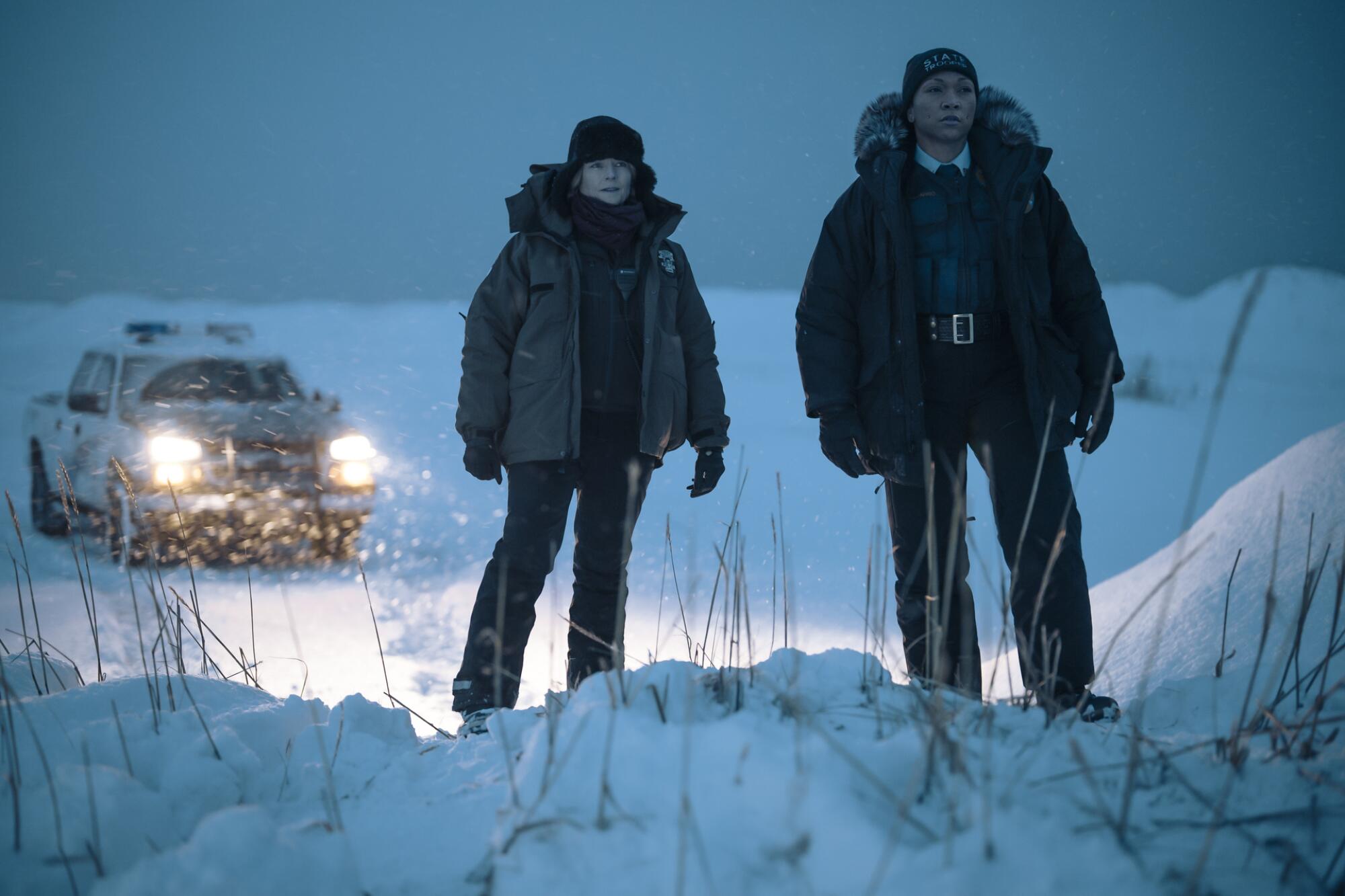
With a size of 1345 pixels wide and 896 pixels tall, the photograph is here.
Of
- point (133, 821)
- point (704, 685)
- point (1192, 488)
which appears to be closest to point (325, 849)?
point (133, 821)

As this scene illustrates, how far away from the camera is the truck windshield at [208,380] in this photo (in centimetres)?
538

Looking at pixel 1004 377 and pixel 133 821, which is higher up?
pixel 1004 377

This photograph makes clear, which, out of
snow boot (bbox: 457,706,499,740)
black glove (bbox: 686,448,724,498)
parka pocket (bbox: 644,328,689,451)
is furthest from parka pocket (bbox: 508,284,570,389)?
snow boot (bbox: 457,706,499,740)

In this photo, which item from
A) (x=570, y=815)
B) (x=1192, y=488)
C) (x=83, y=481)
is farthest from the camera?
(x=83, y=481)

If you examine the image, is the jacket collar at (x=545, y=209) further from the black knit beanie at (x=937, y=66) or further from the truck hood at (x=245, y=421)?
the truck hood at (x=245, y=421)

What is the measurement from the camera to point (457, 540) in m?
8.00

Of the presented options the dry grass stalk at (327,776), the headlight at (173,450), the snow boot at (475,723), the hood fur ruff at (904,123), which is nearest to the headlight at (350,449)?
the headlight at (173,450)

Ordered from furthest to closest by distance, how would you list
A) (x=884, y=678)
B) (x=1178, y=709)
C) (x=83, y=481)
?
(x=83, y=481)
(x=1178, y=709)
(x=884, y=678)

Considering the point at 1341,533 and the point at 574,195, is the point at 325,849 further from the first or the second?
the point at 1341,533

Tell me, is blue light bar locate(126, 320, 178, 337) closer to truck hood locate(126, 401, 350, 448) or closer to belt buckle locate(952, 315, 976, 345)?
truck hood locate(126, 401, 350, 448)

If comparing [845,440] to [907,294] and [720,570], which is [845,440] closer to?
[907,294]

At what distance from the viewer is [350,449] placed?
17.5 feet

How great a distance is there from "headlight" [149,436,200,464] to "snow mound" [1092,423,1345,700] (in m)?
4.70

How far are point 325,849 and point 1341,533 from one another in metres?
3.36
